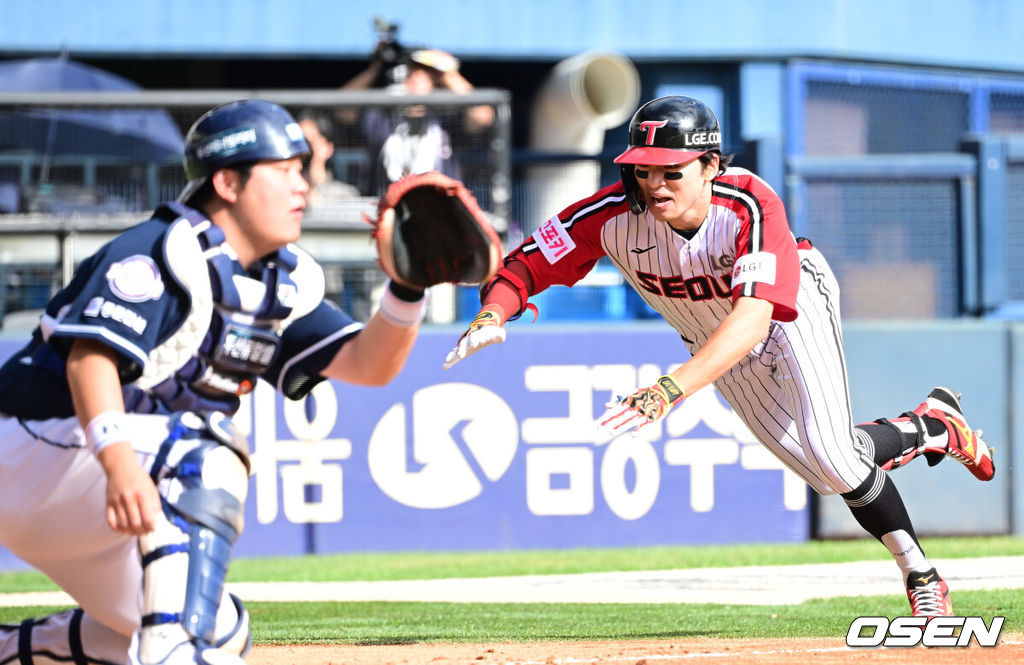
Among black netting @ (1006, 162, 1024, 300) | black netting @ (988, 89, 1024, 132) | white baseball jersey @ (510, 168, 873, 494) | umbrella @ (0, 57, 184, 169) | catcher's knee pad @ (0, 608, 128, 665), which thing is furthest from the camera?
black netting @ (988, 89, 1024, 132)

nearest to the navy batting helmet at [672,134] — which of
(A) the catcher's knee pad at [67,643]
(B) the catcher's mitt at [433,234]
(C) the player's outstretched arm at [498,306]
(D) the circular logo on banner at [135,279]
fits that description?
(C) the player's outstretched arm at [498,306]

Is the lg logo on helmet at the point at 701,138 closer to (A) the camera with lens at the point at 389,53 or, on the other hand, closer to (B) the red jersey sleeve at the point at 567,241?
(B) the red jersey sleeve at the point at 567,241

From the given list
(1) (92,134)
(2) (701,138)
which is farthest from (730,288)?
(1) (92,134)

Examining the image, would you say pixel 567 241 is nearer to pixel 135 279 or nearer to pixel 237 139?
pixel 237 139

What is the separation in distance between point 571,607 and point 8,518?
12.9 feet

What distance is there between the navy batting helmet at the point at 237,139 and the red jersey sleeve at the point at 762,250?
5.84ft

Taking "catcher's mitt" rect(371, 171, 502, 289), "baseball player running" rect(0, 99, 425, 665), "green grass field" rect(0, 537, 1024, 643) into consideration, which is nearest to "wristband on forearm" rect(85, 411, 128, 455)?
"baseball player running" rect(0, 99, 425, 665)

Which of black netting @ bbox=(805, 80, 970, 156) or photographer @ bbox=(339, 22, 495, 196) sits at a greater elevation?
black netting @ bbox=(805, 80, 970, 156)

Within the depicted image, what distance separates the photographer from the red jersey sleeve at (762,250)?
4801 mm

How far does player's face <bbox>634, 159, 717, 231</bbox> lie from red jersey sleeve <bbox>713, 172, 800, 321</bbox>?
8cm

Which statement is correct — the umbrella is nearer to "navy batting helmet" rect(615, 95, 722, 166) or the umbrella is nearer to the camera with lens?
the camera with lens

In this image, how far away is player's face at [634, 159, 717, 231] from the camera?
4.91 m

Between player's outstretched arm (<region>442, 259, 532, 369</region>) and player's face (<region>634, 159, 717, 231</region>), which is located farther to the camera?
player's face (<region>634, 159, 717, 231</region>)

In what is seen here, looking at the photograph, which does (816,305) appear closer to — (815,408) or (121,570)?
(815,408)
